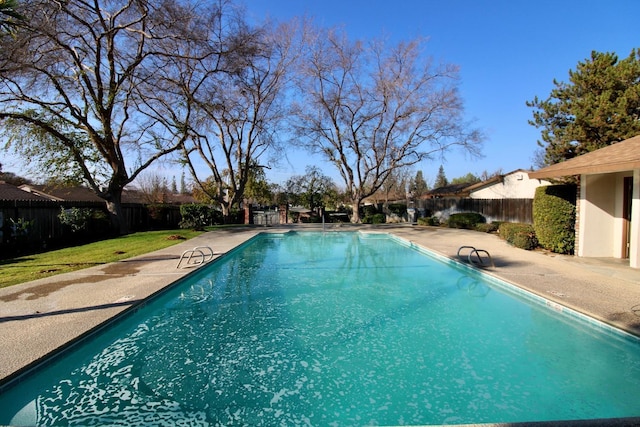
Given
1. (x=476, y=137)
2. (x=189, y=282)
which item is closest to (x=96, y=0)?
(x=189, y=282)

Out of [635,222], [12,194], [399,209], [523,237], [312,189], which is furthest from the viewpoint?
[312,189]

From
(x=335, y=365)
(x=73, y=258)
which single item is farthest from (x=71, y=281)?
(x=335, y=365)

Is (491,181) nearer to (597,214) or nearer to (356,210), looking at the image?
(356,210)

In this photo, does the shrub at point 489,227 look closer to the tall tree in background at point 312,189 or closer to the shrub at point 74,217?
the tall tree in background at point 312,189

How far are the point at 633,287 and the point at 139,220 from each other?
1992 cm

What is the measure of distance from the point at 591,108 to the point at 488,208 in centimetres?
680

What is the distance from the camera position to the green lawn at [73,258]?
7.56 m

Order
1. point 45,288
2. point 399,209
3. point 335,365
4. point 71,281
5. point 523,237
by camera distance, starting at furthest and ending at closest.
Answer: 1. point 399,209
2. point 523,237
3. point 71,281
4. point 45,288
5. point 335,365

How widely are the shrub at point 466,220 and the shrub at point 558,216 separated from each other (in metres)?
8.53

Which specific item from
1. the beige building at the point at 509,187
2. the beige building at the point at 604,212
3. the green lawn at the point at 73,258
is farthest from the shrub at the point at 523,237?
the beige building at the point at 509,187

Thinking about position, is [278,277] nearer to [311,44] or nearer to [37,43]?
[37,43]

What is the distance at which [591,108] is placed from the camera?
13555mm

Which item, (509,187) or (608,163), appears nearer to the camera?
(608,163)

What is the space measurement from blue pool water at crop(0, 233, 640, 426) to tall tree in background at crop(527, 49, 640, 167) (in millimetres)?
10547
